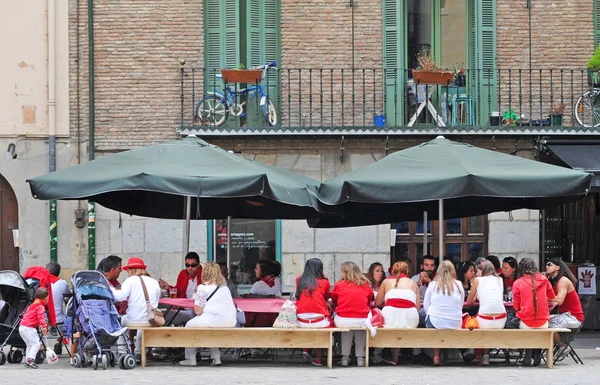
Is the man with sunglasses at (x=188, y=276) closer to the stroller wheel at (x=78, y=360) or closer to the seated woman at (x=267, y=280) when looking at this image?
the seated woman at (x=267, y=280)

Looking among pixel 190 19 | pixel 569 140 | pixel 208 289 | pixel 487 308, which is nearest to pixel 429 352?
pixel 487 308

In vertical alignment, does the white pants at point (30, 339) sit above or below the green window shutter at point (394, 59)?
below

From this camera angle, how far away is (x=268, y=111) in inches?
804

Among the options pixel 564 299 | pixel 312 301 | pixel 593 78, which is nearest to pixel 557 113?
pixel 593 78

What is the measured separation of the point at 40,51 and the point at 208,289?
8144 mm

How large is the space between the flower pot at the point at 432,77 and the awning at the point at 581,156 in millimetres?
2071

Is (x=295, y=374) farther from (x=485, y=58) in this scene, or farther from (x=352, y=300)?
(x=485, y=58)

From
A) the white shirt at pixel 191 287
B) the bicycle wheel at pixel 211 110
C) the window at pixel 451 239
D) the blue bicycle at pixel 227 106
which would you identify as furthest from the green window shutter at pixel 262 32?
the white shirt at pixel 191 287

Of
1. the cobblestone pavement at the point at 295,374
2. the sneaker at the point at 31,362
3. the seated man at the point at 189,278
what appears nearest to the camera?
the cobblestone pavement at the point at 295,374

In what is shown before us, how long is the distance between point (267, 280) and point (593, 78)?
752 cm

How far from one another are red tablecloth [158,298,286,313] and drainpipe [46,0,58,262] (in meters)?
6.17

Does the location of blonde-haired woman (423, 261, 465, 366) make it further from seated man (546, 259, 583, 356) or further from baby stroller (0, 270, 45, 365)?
baby stroller (0, 270, 45, 365)

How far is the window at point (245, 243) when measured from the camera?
20547mm

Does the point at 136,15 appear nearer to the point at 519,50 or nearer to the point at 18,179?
the point at 18,179
